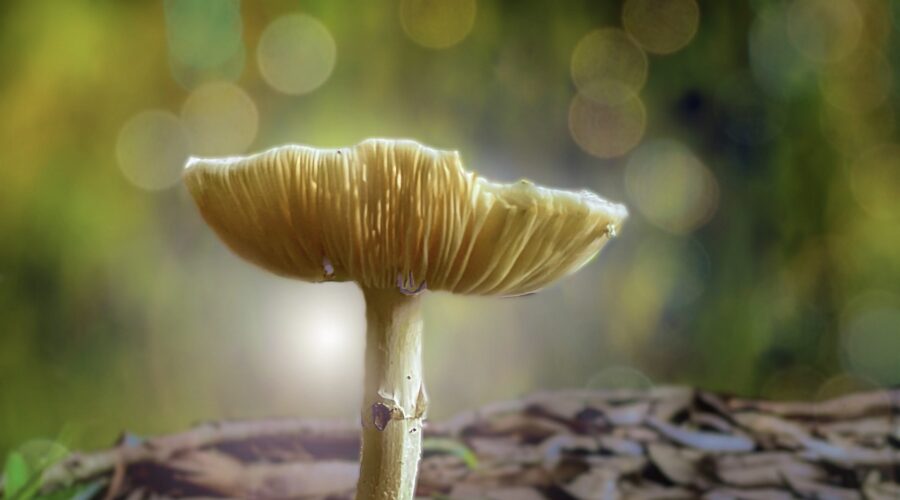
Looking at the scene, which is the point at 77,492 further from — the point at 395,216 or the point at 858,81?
the point at 858,81

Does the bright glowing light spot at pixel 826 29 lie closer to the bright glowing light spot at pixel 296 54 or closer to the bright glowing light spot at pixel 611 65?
the bright glowing light spot at pixel 611 65

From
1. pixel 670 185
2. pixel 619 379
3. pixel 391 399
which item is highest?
pixel 670 185

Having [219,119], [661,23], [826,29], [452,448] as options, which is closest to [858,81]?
[826,29]

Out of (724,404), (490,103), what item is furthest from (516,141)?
(724,404)

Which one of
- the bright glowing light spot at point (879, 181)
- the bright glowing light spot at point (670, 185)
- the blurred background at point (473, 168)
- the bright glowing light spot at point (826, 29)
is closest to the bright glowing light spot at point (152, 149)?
the blurred background at point (473, 168)

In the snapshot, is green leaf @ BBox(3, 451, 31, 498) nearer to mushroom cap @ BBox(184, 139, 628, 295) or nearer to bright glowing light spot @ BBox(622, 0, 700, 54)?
mushroom cap @ BBox(184, 139, 628, 295)

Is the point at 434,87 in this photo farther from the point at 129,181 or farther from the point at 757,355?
the point at 757,355
